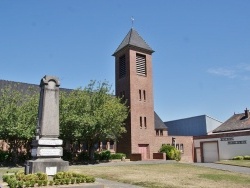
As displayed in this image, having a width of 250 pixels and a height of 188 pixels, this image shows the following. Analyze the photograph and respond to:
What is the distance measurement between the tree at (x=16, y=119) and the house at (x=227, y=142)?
87.3 feet

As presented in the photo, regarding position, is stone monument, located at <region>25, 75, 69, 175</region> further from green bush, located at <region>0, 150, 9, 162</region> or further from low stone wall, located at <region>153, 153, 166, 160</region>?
low stone wall, located at <region>153, 153, 166, 160</region>

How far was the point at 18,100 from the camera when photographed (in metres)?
27.8

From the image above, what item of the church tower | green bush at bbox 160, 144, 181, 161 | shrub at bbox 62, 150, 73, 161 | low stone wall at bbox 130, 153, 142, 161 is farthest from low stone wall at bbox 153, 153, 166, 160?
shrub at bbox 62, 150, 73, 161

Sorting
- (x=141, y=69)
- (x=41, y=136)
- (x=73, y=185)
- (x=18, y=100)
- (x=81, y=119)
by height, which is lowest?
(x=73, y=185)

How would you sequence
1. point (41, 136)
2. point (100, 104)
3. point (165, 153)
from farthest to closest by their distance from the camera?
point (165, 153), point (100, 104), point (41, 136)

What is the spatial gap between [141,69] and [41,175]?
28073 mm

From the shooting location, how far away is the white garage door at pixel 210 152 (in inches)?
1674

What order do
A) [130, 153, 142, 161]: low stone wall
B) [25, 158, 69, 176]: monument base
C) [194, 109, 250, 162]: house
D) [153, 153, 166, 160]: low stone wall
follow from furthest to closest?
[194, 109, 250, 162]: house → [153, 153, 166, 160]: low stone wall → [130, 153, 142, 161]: low stone wall → [25, 158, 69, 176]: monument base

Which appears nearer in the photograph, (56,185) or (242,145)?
(56,185)

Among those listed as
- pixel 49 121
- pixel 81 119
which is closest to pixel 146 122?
pixel 81 119

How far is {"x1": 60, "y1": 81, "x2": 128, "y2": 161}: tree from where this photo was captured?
90.7ft

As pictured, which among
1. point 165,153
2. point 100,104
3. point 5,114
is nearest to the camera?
point 5,114

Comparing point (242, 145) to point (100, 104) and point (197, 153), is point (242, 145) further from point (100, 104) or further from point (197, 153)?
point (100, 104)

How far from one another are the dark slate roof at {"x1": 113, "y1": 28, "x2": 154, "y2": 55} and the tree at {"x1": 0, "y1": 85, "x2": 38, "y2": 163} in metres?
14.8
